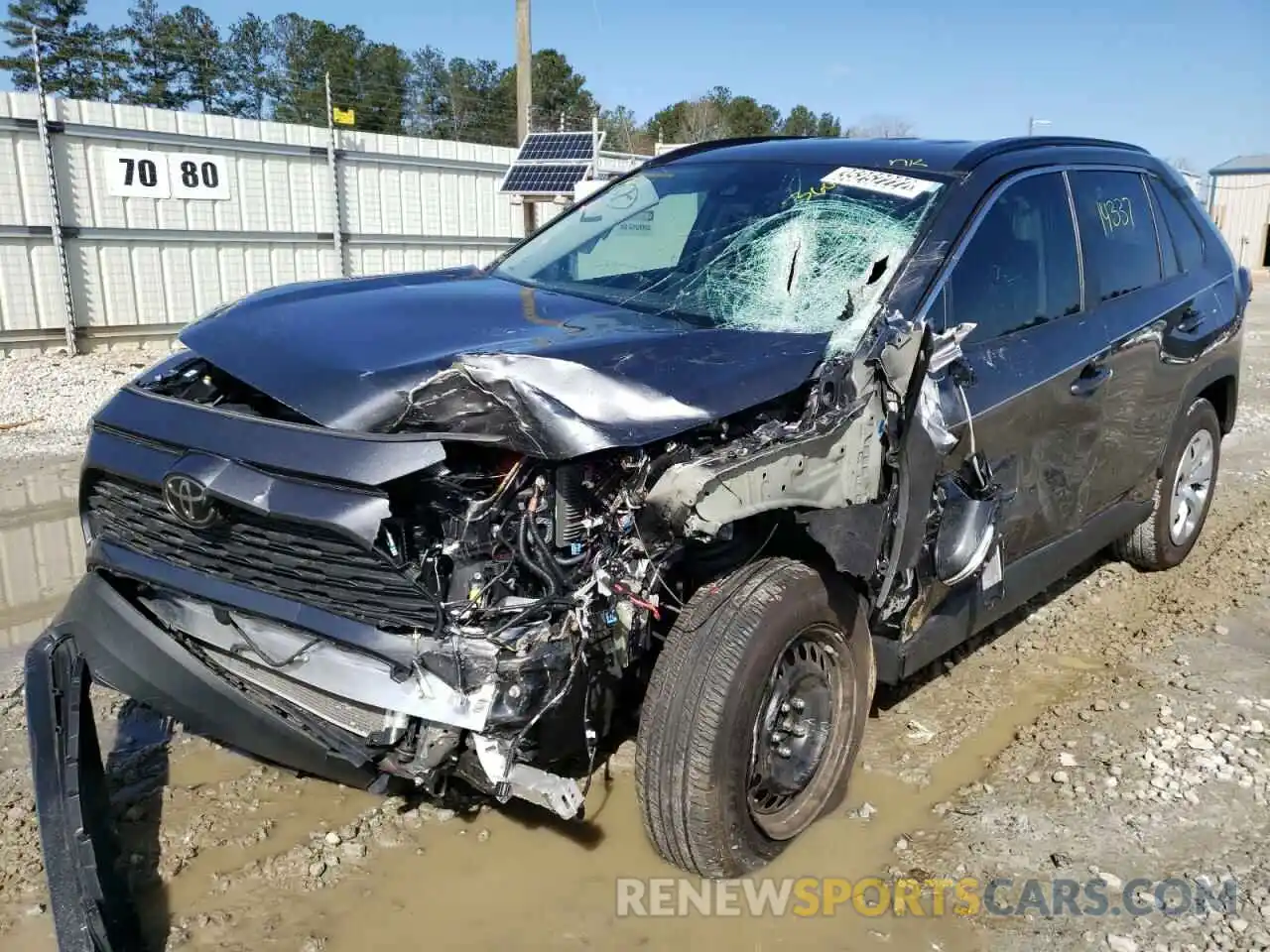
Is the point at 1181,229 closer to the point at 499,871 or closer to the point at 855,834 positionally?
the point at 855,834

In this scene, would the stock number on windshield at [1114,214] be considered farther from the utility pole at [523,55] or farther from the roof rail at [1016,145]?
the utility pole at [523,55]

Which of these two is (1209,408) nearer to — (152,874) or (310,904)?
(310,904)

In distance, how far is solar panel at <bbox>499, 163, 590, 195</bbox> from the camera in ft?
35.3

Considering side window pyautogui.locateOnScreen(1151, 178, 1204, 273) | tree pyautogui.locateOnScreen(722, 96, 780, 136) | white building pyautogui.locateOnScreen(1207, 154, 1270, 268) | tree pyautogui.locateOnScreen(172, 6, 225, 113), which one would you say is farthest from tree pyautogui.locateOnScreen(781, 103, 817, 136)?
side window pyautogui.locateOnScreen(1151, 178, 1204, 273)

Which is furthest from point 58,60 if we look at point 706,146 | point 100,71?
point 706,146

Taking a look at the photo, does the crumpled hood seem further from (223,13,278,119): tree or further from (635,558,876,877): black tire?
(223,13,278,119): tree

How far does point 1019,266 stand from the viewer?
361 centimetres

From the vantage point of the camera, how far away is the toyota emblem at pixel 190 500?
8.09 ft

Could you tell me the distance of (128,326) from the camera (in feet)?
38.0

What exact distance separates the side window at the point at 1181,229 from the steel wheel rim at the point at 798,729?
2914 mm

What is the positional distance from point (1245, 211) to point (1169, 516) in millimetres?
37608

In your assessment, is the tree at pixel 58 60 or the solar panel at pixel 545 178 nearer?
the solar panel at pixel 545 178

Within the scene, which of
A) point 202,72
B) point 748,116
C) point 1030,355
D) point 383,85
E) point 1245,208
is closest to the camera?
point 1030,355

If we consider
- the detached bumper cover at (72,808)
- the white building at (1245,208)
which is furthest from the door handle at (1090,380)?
the white building at (1245,208)
